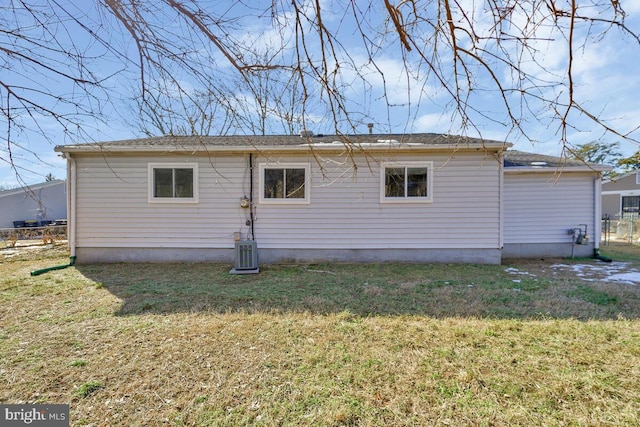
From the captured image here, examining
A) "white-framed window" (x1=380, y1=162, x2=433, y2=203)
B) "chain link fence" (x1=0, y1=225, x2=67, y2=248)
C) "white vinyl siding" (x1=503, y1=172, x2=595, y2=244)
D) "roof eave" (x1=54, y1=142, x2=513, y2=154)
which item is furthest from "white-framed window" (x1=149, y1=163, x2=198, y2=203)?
"white vinyl siding" (x1=503, y1=172, x2=595, y2=244)

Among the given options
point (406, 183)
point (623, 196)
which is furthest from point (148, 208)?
point (623, 196)

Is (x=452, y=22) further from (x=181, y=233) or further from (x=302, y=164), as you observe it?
(x=181, y=233)

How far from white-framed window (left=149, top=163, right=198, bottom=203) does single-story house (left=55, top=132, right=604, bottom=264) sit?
0.02m

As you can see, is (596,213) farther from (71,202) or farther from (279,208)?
(71,202)

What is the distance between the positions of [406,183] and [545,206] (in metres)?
4.17

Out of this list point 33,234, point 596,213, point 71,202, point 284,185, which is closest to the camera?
point 71,202

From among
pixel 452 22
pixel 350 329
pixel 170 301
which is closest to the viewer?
pixel 452 22

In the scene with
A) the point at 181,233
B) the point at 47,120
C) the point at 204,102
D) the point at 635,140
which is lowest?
the point at 181,233

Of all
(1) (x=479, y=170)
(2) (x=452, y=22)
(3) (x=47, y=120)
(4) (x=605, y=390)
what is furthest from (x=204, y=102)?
(1) (x=479, y=170)

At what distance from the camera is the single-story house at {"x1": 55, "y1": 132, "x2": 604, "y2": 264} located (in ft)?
22.2

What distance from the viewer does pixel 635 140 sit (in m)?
1.74

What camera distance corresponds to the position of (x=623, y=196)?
2138 cm

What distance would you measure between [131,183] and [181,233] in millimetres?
1697

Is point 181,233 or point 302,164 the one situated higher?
point 302,164
